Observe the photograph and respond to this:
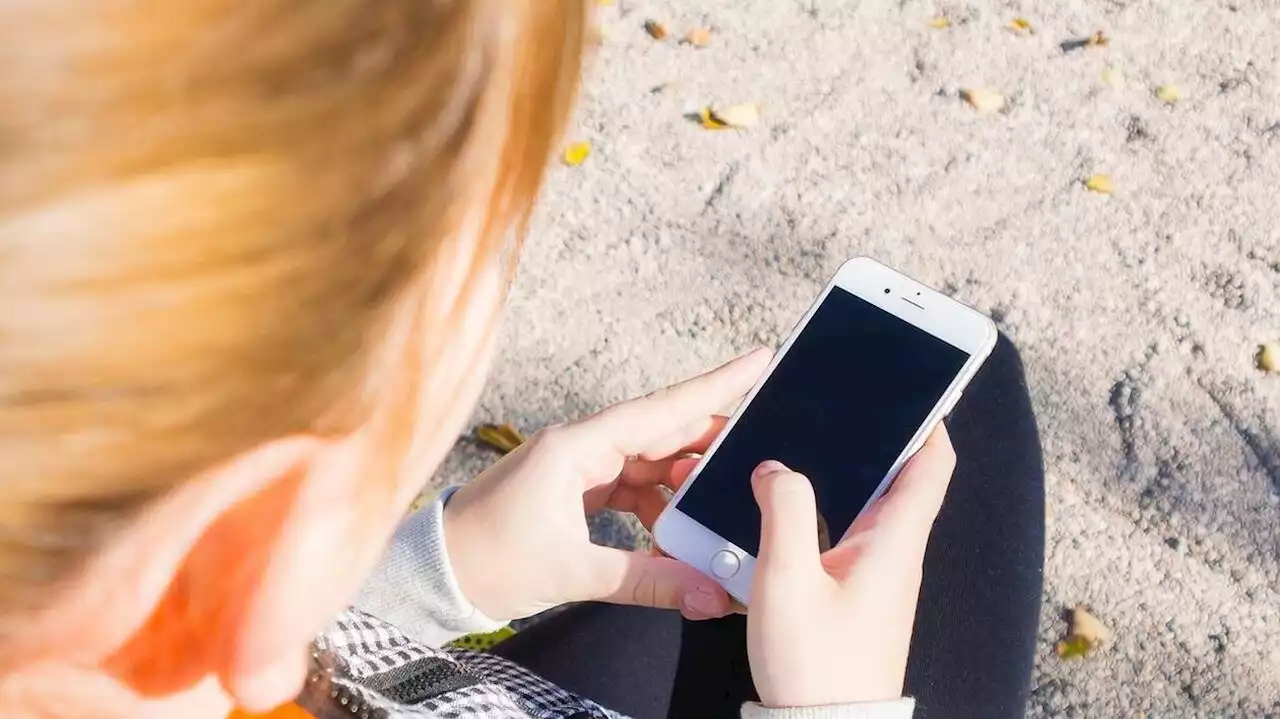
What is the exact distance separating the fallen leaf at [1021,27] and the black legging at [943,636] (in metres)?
1.59

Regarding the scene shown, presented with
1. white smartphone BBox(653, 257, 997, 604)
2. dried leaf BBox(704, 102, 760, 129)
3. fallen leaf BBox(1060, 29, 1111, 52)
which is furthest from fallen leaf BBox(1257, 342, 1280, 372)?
dried leaf BBox(704, 102, 760, 129)

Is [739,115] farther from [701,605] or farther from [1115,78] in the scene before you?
[701,605]

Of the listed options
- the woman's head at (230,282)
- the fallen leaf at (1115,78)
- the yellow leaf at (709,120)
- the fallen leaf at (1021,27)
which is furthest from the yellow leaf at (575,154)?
the woman's head at (230,282)

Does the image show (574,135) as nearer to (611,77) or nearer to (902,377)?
(611,77)

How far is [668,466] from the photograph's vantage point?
134 cm

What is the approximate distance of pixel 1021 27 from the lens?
2.52 m

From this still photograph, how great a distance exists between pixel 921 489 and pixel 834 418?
6.4 inches

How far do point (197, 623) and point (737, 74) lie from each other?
2.16 metres

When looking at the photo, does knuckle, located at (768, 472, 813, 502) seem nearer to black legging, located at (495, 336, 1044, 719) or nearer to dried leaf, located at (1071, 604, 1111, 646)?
black legging, located at (495, 336, 1044, 719)

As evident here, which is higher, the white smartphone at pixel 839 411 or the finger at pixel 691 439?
the white smartphone at pixel 839 411

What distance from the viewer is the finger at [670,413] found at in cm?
122

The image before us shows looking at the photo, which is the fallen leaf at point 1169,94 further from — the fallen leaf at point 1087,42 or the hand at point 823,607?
the hand at point 823,607

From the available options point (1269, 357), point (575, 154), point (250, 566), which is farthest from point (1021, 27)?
point (250, 566)

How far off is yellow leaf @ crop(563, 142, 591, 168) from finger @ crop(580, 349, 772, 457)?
1170mm
